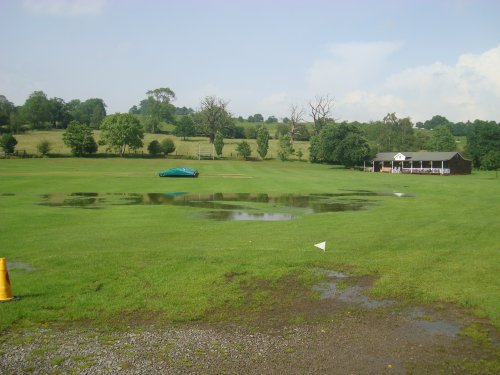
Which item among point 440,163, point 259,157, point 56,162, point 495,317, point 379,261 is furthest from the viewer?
point 259,157

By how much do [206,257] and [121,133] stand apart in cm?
9461

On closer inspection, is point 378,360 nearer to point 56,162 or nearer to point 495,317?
point 495,317

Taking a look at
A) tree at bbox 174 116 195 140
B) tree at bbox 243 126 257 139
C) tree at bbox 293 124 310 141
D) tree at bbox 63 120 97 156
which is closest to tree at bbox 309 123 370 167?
tree at bbox 293 124 310 141

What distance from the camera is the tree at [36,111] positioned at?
140 meters

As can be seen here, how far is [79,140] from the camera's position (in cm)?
9869

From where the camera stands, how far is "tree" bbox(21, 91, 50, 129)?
13988 centimetres

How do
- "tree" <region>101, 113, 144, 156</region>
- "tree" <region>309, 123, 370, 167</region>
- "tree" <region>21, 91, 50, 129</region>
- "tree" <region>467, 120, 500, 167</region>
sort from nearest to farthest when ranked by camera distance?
"tree" <region>309, 123, 370, 167</region> → "tree" <region>101, 113, 144, 156</region> → "tree" <region>467, 120, 500, 167</region> → "tree" <region>21, 91, 50, 129</region>

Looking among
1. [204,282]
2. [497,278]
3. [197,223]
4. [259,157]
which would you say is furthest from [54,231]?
[259,157]

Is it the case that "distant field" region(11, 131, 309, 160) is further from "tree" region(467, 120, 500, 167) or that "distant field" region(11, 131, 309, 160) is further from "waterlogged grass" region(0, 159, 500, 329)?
"waterlogged grass" region(0, 159, 500, 329)

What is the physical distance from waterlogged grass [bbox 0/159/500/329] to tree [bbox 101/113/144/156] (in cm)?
7830

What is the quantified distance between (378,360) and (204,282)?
546 centimetres

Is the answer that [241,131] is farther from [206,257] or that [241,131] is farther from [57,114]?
[206,257]

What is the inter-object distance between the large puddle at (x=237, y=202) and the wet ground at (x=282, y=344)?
48.5 ft

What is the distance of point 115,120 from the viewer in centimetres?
10700
